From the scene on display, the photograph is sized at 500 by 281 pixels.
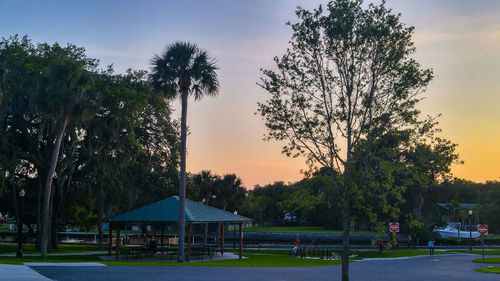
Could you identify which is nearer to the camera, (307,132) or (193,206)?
(307,132)

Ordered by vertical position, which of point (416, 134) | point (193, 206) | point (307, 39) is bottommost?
point (193, 206)

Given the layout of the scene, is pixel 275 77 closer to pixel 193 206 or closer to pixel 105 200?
pixel 193 206

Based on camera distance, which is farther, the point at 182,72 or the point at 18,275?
the point at 182,72

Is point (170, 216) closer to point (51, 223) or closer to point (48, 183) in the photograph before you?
point (48, 183)

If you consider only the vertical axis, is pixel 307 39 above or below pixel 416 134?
above

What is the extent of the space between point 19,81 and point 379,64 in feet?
103

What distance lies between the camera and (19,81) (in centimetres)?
3972

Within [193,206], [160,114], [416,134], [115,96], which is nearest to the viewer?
[416,134]

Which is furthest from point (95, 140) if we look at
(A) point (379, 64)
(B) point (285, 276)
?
(A) point (379, 64)

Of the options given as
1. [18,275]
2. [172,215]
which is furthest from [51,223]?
[18,275]

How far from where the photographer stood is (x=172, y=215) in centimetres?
3566

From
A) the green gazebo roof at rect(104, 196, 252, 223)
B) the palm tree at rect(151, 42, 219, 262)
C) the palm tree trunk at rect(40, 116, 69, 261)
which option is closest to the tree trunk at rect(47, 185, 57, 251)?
the palm tree trunk at rect(40, 116, 69, 261)

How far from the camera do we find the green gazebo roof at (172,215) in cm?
3519

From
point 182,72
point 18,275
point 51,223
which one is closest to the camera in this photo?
point 18,275
